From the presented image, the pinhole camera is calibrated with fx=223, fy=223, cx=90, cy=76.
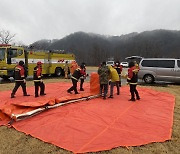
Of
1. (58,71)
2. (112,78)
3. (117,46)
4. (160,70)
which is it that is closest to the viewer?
(112,78)

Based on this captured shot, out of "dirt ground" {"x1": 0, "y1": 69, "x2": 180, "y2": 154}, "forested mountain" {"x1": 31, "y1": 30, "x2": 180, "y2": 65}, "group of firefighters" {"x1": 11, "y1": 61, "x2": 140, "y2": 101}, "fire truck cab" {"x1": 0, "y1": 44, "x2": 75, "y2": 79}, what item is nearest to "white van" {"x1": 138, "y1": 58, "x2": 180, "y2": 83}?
"group of firefighters" {"x1": 11, "y1": 61, "x2": 140, "y2": 101}

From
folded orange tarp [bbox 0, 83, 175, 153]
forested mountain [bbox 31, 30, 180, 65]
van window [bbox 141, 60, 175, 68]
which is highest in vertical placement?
forested mountain [bbox 31, 30, 180, 65]

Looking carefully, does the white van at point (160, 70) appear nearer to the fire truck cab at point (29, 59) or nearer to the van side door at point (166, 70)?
the van side door at point (166, 70)

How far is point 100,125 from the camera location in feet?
20.0

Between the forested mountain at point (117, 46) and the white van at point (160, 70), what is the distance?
5974 cm

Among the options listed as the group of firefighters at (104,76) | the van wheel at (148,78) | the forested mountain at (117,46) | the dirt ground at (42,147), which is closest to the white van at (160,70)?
the van wheel at (148,78)

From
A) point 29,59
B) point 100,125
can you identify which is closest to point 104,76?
point 100,125

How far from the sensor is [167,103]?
9.19m

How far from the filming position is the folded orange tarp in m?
5.11

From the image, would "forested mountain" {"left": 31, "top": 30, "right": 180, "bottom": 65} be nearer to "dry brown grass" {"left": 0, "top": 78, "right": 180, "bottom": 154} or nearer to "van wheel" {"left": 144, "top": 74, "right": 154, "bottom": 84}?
"van wheel" {"left": 144, "top": 74, "right": 154, "bottom": 84}

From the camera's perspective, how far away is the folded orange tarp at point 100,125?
16.8 feet

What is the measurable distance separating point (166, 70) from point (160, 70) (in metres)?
0.40

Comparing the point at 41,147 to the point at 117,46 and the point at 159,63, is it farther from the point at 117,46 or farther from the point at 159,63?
the point at 117,46

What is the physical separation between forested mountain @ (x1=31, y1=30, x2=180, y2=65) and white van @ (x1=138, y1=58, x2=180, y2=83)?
5974 cm
